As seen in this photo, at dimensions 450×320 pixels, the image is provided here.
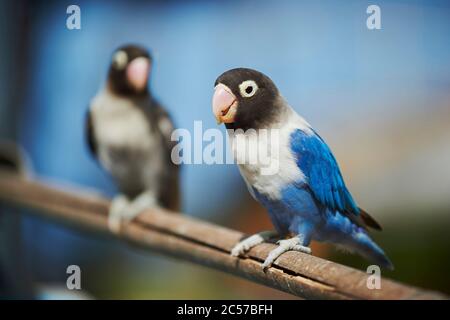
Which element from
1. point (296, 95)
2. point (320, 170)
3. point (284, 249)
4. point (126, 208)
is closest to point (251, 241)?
point (284, 249)

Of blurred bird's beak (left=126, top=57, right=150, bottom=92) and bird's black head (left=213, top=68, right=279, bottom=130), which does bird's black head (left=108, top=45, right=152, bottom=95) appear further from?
bird's black head (left=213, top=68, right=279, bottom=130)

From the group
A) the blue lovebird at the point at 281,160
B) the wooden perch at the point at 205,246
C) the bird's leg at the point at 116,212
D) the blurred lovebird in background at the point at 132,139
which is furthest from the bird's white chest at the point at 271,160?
the bird's leg at the point at 116,212

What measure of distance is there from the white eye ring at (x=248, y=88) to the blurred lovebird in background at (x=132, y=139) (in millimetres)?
441

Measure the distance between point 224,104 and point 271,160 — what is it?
13cm

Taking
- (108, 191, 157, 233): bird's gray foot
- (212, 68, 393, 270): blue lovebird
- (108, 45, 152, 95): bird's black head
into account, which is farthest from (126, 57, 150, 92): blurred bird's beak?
(212, 68, 393, 270): blue lovebird

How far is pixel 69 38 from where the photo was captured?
1.55m

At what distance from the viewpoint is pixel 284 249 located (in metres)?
0.99

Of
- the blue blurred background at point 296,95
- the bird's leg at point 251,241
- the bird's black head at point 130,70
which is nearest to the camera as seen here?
the bird's leg at point 251,241

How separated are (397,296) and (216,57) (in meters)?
0.72

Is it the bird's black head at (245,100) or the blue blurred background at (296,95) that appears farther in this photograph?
the blue blurred background at (296,95)

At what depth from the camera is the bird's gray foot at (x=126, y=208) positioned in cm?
144

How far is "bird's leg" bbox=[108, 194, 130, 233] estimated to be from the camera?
1.46 m

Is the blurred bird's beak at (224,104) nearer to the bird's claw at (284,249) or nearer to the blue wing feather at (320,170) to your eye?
the blue wing feather at (320,170)
